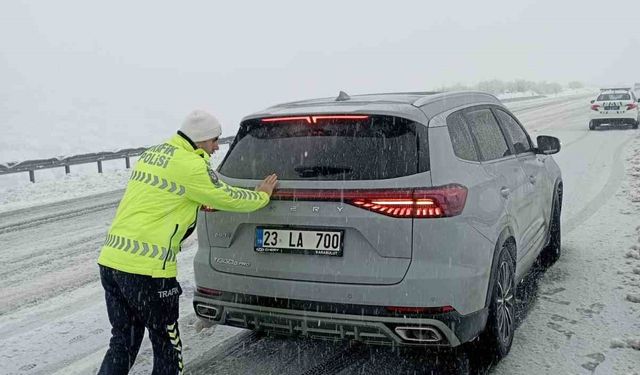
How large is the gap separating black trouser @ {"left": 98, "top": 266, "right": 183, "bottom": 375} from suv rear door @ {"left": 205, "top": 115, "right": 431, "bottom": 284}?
525 mm

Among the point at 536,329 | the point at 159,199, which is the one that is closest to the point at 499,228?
the point at 536,329

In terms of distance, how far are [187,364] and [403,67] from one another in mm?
132509

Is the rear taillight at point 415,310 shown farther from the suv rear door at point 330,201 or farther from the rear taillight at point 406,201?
the rear taillight at point 406,201

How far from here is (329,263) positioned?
3488 mm

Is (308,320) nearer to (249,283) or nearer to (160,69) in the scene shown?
(249,283)

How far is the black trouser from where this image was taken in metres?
3.32

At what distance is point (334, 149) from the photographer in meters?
3.65

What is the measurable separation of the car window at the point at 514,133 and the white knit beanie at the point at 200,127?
2.56 meters

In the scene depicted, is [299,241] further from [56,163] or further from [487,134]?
[56,163]

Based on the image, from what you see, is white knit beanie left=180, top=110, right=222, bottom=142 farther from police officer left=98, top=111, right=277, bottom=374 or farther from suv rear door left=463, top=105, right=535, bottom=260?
suv rear door left=463, top=105, right=535, bottom=260

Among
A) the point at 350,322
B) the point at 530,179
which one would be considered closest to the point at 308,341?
the point at 350,322

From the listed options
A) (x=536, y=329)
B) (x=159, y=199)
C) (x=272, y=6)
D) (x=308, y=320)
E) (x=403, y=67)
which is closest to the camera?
(x=159, y=199)

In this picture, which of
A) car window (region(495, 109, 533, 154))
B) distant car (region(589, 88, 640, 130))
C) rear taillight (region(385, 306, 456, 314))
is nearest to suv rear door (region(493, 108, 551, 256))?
car window (region(495, 109, 533, 154))

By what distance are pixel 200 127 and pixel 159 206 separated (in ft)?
1.62
